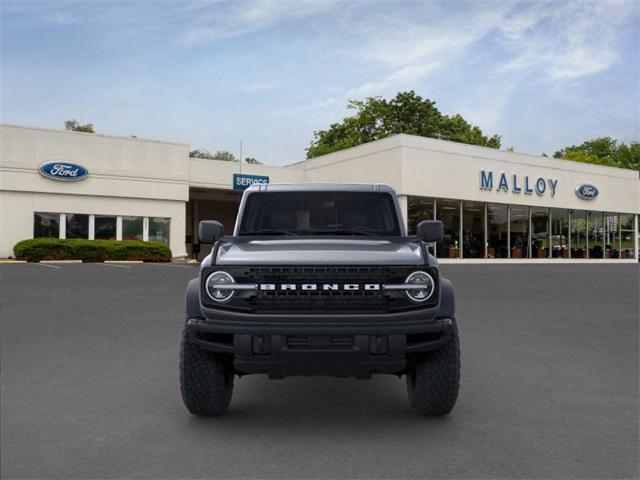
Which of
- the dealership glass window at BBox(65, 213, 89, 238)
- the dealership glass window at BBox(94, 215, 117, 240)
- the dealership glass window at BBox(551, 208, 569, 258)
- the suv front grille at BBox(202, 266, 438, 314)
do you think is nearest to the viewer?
the suv front grille at BBox(202, 266, 438, 314)

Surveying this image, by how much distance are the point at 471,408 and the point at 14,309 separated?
910cm

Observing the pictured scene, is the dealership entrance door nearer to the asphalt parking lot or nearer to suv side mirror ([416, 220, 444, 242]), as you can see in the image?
the asphalt parking lot

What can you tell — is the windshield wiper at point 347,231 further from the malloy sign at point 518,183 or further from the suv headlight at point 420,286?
the malloy sign at point 518,183

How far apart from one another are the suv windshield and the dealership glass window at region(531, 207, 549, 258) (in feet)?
121

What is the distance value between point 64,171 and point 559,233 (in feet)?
111

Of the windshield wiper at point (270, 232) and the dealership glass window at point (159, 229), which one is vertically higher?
the dealership glass window at point (159, 229)

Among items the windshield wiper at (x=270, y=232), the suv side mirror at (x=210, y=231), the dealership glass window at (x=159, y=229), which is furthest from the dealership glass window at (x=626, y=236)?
the suv side mirror at (x=210, y=231)

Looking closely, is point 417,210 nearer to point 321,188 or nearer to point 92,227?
point 92,227

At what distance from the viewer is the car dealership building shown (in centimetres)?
3175

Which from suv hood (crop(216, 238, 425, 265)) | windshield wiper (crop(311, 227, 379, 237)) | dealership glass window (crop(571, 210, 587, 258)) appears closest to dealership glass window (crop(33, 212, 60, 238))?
windshield wiper (crop(311, 227, 379, 237))

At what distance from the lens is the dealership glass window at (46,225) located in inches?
1252

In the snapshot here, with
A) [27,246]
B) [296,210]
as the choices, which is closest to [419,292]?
[296,210]

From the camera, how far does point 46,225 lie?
32.1 meters

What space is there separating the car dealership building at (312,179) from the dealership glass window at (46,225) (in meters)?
0.05
